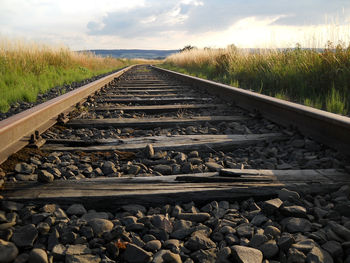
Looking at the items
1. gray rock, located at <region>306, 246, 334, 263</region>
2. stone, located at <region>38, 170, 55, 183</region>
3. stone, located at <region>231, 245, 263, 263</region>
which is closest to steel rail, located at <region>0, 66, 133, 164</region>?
stone, located at <region>38, 170, 55, 183</region>

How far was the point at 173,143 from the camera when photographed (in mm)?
2357

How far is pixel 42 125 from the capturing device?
2615mm

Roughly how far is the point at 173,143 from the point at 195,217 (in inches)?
39.8

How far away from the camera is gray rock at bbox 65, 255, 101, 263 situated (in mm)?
1090

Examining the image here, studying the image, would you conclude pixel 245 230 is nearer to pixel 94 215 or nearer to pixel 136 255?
pixel 136 255

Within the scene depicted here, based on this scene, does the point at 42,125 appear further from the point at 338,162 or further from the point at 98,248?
the point at 338,162

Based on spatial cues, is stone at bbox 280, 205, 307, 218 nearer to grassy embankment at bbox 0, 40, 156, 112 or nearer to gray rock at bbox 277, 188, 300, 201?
gray rock at bbox 277, 188, 300, 201

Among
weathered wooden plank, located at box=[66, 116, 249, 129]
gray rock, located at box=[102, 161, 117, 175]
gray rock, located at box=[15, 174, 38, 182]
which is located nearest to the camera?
gray rock, located at box=[15, 174, 38, 182]

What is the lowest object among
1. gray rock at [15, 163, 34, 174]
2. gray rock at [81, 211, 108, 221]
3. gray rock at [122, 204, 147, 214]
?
gray rock at [81, 211, 108, 221]

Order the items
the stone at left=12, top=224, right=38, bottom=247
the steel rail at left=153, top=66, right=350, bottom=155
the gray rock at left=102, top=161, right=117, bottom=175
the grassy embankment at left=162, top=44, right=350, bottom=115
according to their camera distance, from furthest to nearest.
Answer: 1. the grassy embankment at left=162, top=44, right=350, bottom=115
2. the steel rail at left=153, top=66, right=350, bottom=155
3. the gray rock at left=102, top=161, right=117, bottom=175
4. the stone at left=12, top=224, right=38, bottom=247

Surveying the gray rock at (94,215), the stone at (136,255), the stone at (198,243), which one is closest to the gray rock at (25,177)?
the gray rock at (94,215)

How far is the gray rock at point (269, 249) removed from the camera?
1147 mm

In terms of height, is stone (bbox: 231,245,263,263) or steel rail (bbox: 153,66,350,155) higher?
steel rail (bbox: 153,66,350,155)

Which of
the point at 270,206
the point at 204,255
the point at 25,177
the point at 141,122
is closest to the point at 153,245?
the point at 204,255
